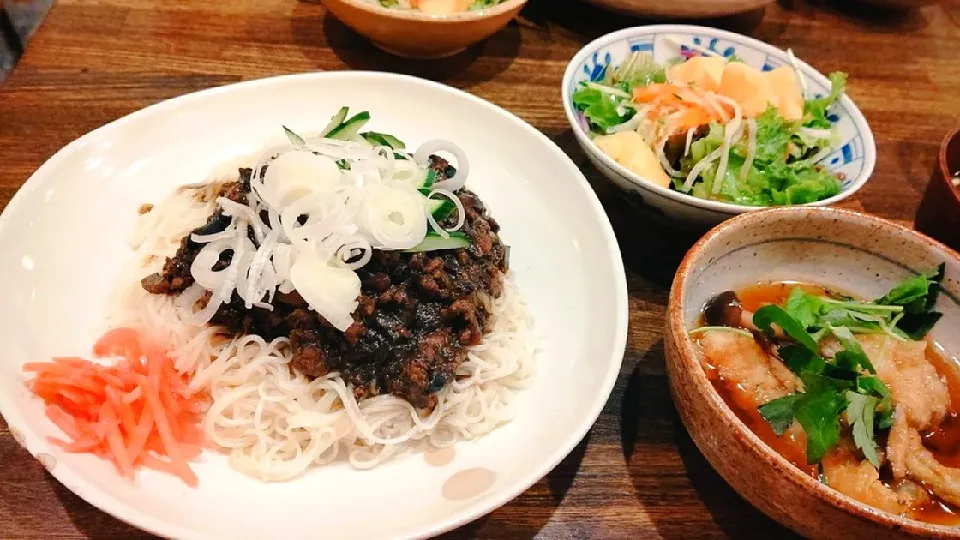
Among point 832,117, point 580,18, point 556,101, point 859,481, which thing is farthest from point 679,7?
point 859,481

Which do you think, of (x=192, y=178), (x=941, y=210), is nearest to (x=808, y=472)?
(x=941, y=210)

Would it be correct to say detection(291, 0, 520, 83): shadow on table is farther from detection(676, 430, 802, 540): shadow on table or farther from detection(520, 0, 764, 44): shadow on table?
detection(676, 430, 802, 540): shadow on table

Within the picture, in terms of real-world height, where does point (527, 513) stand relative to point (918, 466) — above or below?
below

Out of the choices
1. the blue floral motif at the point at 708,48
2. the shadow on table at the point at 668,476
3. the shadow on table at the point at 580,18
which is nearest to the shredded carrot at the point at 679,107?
the blue floral motif at the point at 708,48

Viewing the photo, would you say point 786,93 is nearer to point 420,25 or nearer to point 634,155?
point 634,155

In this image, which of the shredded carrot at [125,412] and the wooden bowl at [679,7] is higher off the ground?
the wooden bowl at [679,7]

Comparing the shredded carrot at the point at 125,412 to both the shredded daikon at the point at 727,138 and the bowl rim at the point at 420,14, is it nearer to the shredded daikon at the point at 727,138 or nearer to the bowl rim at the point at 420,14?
the bowl rim at the point at 420,14
